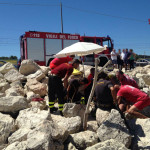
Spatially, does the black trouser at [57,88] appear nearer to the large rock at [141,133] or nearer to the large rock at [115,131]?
the large rock at [115,131]

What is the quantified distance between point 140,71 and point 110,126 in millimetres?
6741

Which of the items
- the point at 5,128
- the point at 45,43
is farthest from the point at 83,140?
the point at 45,43

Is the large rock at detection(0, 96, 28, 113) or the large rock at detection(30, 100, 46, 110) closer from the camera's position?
the large rock at detection(0, 96, 28, 113)

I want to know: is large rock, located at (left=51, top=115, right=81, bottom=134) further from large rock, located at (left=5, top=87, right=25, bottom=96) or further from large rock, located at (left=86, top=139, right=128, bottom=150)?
large rock, located at (left=5, top=87, right=25, bottom=96)

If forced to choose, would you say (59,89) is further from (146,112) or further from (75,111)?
(146,112)

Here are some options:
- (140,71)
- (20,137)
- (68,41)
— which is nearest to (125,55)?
(140,71)

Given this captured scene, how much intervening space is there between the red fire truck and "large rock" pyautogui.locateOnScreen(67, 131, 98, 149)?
9.02 m

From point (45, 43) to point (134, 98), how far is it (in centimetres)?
880

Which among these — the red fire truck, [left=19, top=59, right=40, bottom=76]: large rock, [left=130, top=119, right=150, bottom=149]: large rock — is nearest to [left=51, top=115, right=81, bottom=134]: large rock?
[left=130, top=119, right=150, bottom=149]: large rock

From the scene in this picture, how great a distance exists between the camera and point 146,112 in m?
4.69

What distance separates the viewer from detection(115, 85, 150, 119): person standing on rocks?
13.7 ft

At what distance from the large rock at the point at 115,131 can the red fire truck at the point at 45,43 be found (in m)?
8.91

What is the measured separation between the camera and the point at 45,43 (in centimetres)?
1204

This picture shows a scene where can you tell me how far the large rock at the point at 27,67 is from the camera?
8.63 meters
